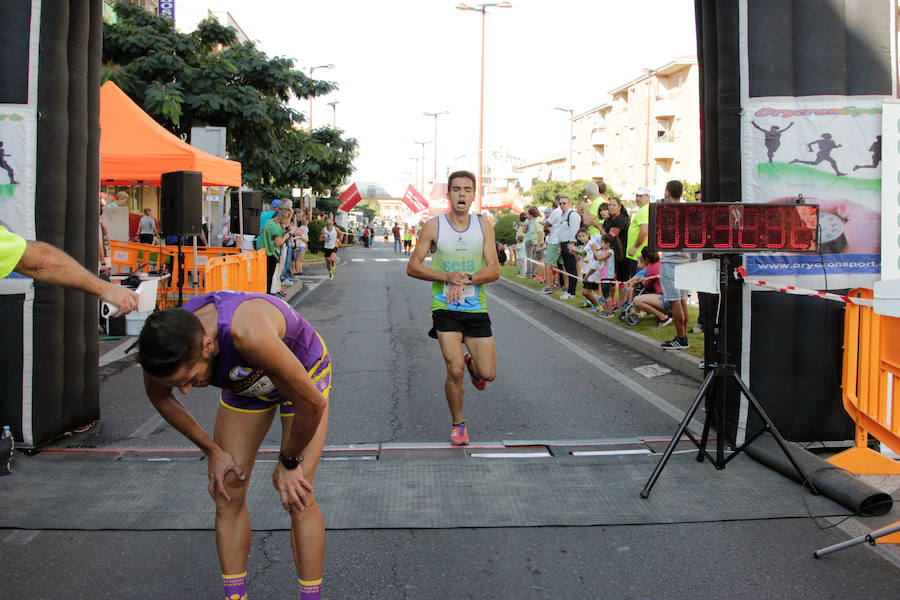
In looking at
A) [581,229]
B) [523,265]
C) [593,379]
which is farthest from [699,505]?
[523,265]

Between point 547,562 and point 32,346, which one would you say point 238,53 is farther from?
point 547,562

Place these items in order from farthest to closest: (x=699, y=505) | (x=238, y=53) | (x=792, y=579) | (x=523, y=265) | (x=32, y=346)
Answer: (x=523, y=265) → (x=238, y=53) → (x=32, y=346) → (x=699, y=505) → (x=792, y=579)

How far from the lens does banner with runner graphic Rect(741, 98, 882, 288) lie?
581cm

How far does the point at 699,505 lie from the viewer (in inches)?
185

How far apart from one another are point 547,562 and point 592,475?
1369mm

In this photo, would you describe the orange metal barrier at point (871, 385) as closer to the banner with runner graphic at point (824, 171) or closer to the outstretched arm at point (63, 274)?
the banner with runner graphic at point (824, 171)

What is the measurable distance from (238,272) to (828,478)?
10619 mm

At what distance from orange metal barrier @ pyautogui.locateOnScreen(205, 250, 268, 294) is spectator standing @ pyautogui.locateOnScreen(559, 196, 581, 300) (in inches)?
233

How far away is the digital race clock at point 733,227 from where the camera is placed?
4949 millimetres

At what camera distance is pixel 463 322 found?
19.6 feet

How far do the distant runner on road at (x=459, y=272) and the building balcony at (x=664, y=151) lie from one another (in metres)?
59.4

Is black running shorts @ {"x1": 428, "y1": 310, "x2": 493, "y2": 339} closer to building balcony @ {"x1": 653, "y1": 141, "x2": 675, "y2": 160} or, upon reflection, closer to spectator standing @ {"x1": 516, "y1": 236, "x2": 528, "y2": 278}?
spectator standing @ {"x1": 516, "y1": 236, "x2": 528, "y2": 278}

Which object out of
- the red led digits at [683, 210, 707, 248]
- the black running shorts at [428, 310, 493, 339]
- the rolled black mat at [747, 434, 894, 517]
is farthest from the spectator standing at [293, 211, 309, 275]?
the red led digits at [683, 210, 707, 248]

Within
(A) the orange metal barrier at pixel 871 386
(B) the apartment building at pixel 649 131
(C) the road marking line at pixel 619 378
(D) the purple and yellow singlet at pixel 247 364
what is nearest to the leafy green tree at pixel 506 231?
(C) the road marking line at pixel 619 378
